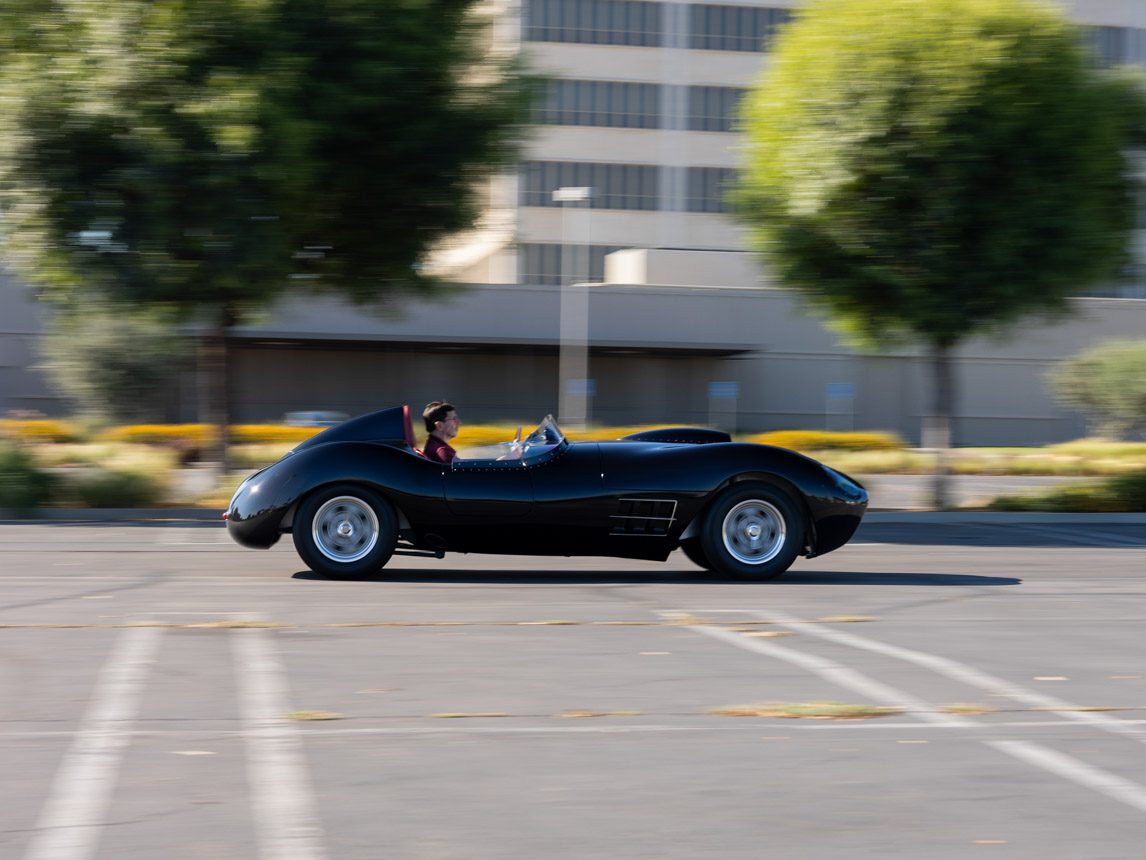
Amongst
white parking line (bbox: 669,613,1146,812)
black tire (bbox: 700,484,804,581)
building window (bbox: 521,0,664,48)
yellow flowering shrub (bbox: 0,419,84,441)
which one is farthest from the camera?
building window (bbox: 521,0,664,48)

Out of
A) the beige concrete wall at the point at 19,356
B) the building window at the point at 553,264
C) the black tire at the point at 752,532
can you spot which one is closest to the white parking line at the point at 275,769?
the black tire at the point at 752,532

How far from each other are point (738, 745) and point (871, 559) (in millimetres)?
8170

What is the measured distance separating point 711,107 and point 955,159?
4070cm

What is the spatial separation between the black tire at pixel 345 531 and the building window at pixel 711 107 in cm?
4893

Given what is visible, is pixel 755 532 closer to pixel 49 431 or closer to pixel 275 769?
pixel 275 769

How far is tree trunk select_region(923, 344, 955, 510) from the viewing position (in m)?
20.4

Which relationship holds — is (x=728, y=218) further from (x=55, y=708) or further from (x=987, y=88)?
(x=55, y=708)

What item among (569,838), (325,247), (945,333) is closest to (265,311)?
(325,247)

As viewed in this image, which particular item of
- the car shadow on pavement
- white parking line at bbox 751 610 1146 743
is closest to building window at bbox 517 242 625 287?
the car shadow on pavement

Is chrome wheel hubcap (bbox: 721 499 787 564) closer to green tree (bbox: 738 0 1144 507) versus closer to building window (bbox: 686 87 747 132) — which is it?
green tree (bbox: 738 0 1144 507)

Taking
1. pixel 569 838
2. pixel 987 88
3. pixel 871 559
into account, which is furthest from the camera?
pixel 987 88

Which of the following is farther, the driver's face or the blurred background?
the blurred background

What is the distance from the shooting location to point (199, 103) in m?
16.8

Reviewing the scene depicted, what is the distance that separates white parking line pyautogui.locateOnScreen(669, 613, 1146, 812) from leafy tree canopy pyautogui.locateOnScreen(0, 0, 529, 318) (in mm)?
10684
